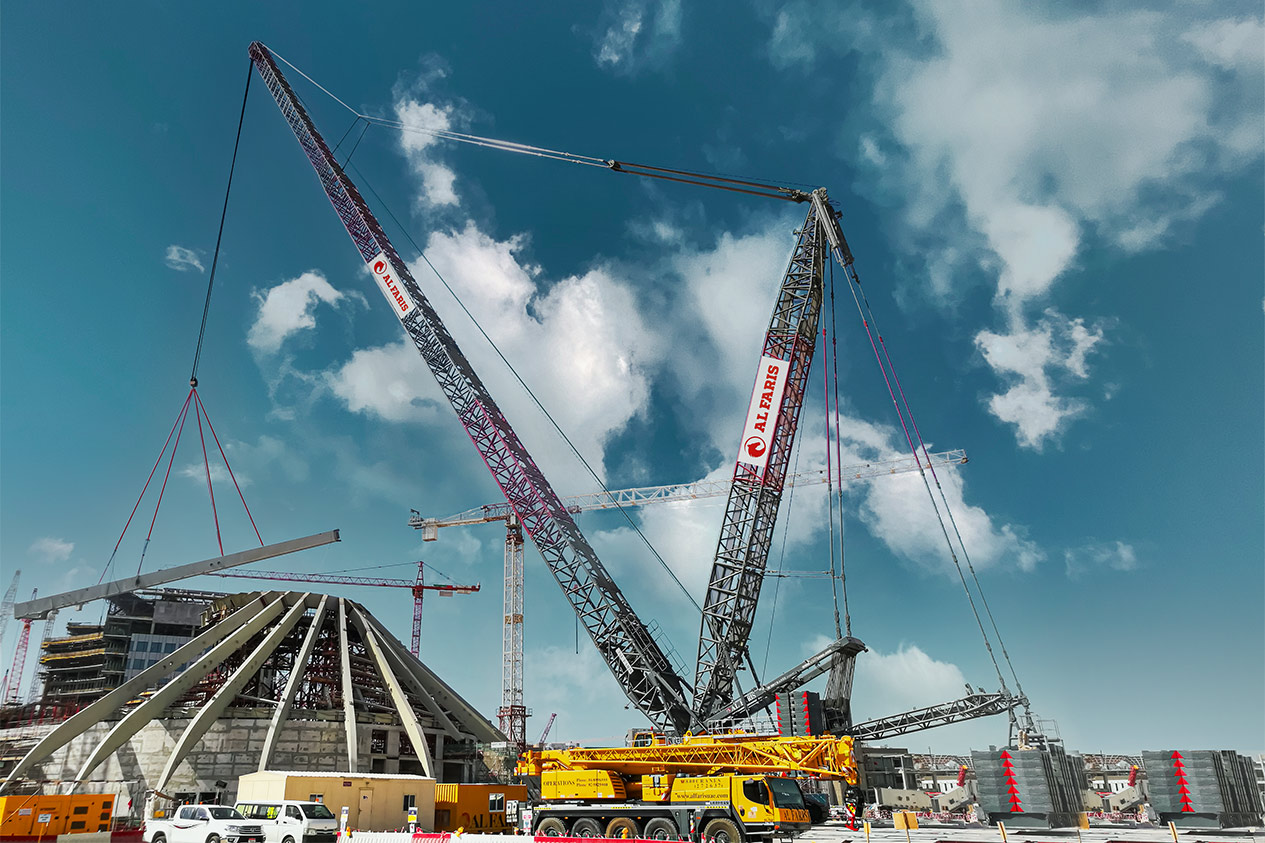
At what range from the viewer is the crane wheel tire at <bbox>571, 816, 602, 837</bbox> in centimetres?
2295

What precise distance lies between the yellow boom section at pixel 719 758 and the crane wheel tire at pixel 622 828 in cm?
204

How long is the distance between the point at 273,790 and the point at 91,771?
17.3 meters

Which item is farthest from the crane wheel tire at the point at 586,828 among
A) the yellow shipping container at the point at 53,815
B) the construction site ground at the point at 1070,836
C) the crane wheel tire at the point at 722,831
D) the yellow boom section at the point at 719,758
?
the yellow shipping container at the point at 53,815

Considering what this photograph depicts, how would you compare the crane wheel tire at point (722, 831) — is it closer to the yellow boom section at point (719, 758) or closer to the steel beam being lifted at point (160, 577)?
the yellow boom section at point (719, 758)

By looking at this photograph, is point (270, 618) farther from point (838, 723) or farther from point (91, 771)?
point (838, 723)

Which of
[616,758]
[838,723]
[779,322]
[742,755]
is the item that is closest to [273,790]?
[616,758]

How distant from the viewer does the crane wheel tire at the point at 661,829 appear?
2198cm

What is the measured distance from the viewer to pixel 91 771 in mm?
38312

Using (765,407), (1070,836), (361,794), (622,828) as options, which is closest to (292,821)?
(361,794)

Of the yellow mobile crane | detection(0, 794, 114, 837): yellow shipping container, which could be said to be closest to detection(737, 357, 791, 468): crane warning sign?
the yellow mobile crane

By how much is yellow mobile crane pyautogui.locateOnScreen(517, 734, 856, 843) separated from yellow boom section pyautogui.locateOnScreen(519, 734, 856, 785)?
30 mm

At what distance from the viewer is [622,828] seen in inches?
894

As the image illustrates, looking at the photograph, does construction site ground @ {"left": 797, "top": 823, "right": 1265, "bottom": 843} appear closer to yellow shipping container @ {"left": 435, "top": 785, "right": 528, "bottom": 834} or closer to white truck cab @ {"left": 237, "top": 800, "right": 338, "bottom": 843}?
yellow shipping container @ {"left": 435, "top": 785, "right": 528, "bottom": 834}

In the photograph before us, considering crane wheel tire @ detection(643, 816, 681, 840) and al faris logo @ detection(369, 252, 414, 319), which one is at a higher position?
al faris logo @ detection(369, 252, 414, 319)
